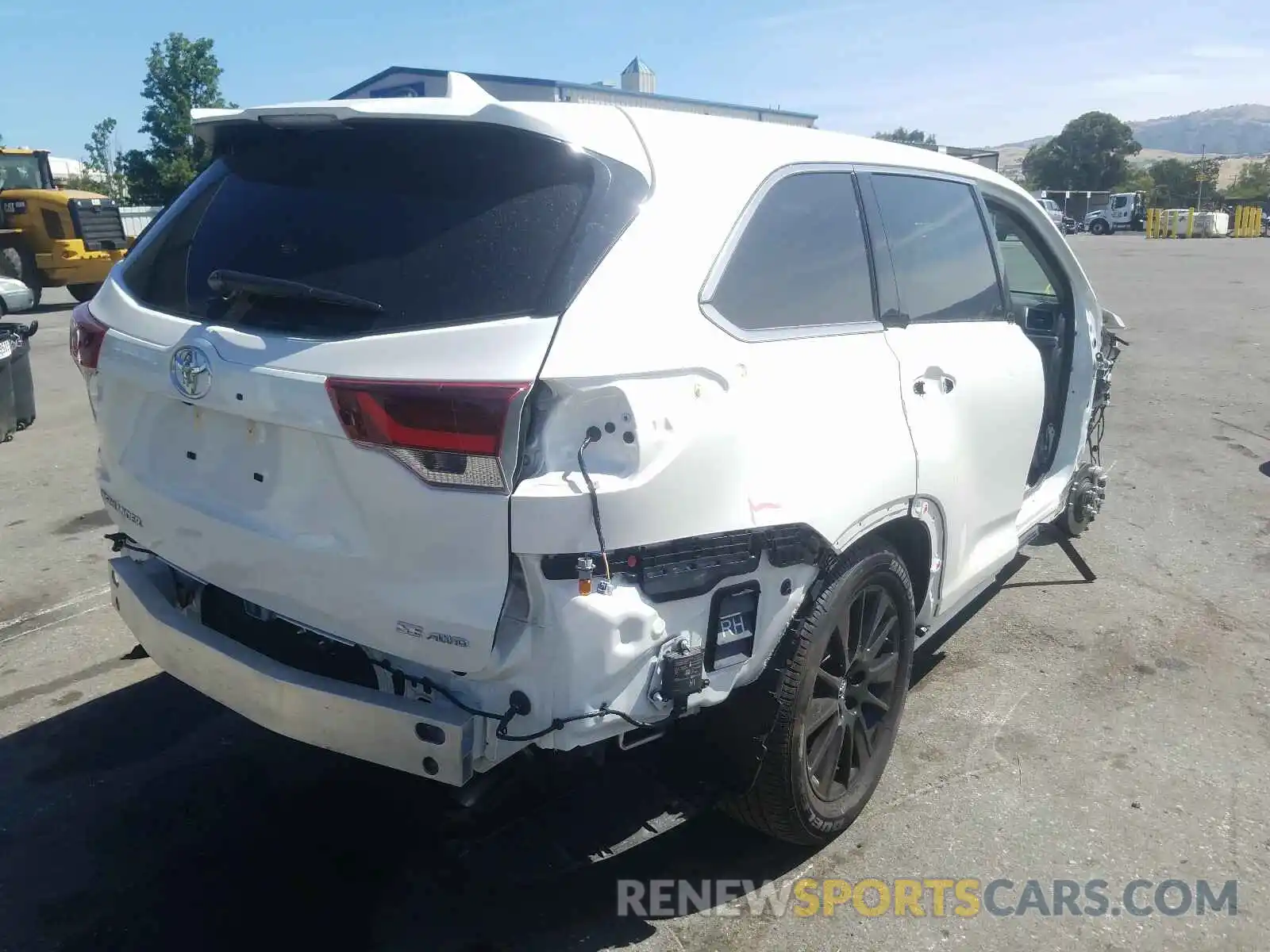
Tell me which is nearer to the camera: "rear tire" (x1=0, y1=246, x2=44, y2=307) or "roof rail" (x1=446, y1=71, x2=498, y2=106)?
"roof rail" (x1=446, y1=71, x2=498, y2=106)

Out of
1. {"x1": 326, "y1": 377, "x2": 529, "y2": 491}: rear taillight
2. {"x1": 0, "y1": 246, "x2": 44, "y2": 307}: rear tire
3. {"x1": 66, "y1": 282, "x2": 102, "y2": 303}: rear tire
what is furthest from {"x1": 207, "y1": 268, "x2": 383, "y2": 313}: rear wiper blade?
{"x1": 66, "y1": 282, "x2": 102, "y2": 303}: rear tire

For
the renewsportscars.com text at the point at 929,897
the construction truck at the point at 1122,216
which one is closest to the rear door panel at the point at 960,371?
the renewsportscars.com text at the point at 929,897

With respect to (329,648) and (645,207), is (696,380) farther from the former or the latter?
(329,648)

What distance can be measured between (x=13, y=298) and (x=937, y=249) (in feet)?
40.2

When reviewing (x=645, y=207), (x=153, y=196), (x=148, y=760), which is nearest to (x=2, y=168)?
(x=148, y=760)

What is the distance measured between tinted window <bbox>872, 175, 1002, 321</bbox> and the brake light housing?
95.1 inches

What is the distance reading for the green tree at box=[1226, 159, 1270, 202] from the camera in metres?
65.5

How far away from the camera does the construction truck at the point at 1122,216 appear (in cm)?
5219

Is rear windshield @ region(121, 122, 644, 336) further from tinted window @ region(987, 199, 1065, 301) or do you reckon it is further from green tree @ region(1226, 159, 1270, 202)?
green tree @ region(1226, 159, 1270, 202)

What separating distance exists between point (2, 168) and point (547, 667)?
72.3 feet

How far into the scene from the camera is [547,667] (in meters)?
2.23

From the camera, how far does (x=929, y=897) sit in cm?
294

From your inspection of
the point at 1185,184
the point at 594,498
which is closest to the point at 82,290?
the point at 594,498

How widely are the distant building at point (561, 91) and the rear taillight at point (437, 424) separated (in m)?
1.17
